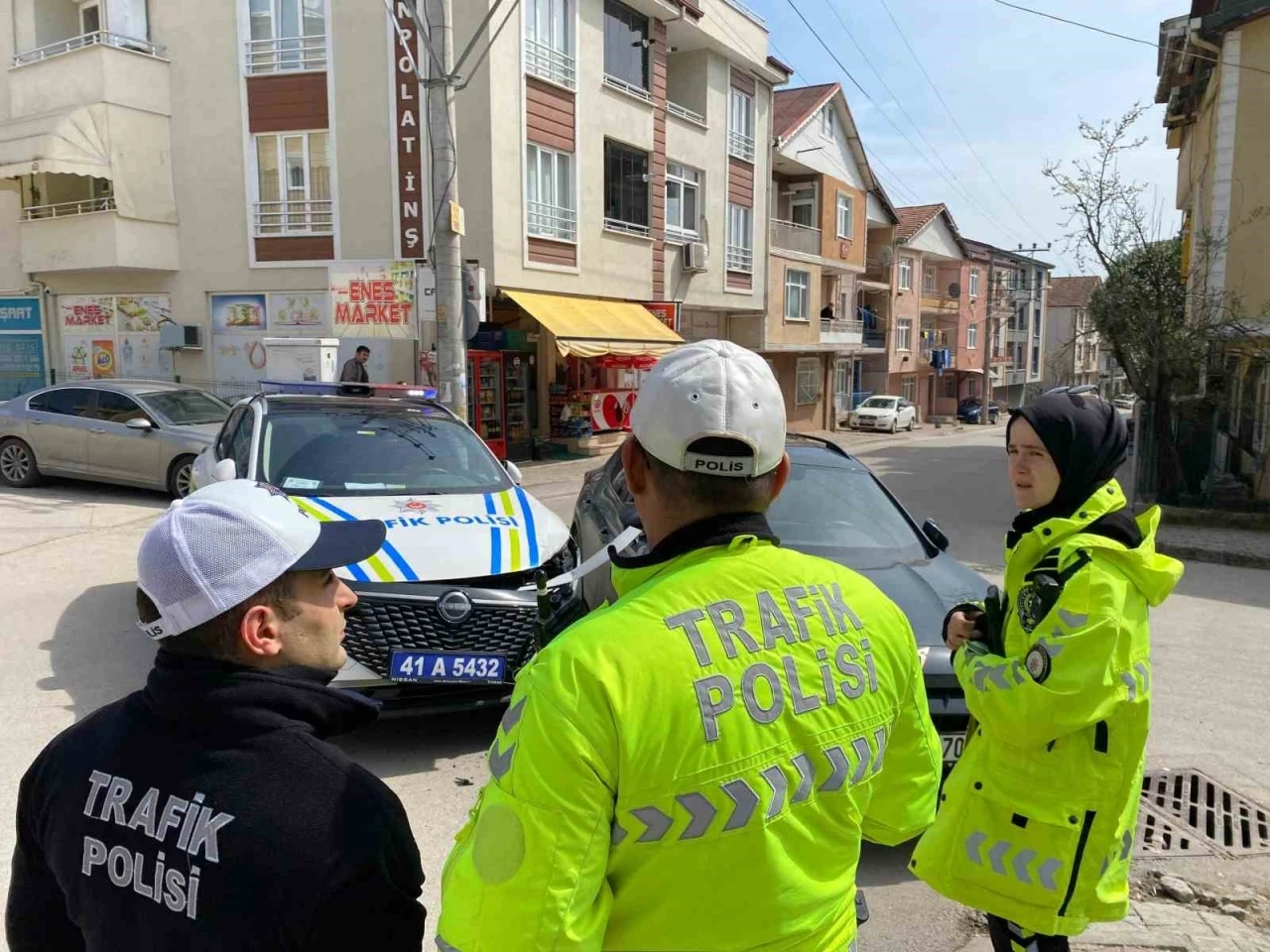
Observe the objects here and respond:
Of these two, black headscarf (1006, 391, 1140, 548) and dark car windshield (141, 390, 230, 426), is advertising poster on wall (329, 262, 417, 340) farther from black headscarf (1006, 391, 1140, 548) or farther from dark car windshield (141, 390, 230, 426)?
black headscarf (1006, 391, 1140, 548)

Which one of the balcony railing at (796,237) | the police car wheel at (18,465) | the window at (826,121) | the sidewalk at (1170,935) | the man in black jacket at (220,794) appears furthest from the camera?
the window at (826,121)

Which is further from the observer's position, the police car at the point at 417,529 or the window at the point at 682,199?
the window at the point at 682,199

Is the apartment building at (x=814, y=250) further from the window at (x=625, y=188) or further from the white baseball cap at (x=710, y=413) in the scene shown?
the white baseball cap at (x=710, y=413)

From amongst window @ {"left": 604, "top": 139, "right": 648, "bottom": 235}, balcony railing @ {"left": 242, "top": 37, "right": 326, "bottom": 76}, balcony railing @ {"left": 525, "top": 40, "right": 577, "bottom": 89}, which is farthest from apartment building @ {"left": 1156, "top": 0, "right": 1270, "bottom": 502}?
balcony railing @ {"left": 242, "top": 37, "right": 326, "bottom": 76}

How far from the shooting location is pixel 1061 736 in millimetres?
2168

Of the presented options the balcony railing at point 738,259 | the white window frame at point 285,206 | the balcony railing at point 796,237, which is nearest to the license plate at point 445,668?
the white window frame at point 285,206

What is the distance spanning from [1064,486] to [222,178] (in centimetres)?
1932

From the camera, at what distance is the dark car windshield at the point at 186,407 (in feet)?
38.9

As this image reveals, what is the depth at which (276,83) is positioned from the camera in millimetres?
17766

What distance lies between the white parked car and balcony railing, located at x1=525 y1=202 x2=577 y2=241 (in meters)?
20.1

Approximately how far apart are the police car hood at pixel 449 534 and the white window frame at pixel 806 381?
2891cm

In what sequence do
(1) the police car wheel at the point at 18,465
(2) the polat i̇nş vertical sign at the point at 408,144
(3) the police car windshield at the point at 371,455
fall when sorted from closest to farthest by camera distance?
(3) the police car windshield at the point at 371,455 → (1) the police car wheel at the point at 18,465 → (2) the polat i̇nş vertical sign at the point at 408,144

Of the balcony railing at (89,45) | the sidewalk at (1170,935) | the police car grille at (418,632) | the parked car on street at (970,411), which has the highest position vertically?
the balcony railing at (89,45)

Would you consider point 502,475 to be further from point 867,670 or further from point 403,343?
point 403,343
